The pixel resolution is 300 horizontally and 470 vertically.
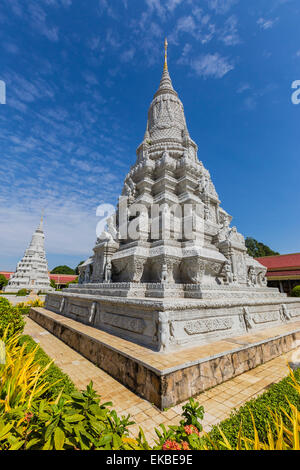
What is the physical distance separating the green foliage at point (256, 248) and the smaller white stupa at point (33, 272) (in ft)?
128

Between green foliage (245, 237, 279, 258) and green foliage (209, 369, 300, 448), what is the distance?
42.0m

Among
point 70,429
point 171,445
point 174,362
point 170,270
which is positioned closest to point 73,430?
point 70,429

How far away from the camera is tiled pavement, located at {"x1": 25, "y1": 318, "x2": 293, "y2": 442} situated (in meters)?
3.47

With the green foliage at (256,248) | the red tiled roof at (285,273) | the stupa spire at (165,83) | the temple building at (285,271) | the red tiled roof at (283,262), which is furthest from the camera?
the green foliage at (256,248)

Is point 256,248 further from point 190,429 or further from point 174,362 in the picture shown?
point 190,429

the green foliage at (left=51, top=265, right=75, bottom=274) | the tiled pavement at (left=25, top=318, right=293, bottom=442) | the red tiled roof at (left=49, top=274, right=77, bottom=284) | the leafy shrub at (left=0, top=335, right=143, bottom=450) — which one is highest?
the green foliage at (left=51, top=265, right=75, bottom=274)

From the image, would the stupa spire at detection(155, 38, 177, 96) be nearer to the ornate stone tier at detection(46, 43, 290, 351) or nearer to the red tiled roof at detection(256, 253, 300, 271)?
the ornate stone tier at detection(46, 43, 290, 351)

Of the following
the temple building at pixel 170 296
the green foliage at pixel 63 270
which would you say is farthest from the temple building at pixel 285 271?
the green foliage at pixel 63 270

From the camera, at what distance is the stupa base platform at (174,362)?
3.94m

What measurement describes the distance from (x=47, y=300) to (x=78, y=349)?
9708mm

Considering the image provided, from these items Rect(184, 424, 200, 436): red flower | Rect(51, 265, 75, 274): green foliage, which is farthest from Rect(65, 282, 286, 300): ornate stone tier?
Rect(51, 265, 75, 274): green foliage

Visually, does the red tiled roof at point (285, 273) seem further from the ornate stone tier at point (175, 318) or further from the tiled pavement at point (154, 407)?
the tiled pavement at point (154, 407)

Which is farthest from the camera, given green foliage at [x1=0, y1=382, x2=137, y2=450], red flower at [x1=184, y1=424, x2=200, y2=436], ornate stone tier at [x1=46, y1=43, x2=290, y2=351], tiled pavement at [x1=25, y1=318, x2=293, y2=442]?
A: ornate stone tier at [x1=46, y1=43, x2=290, y2=351]
